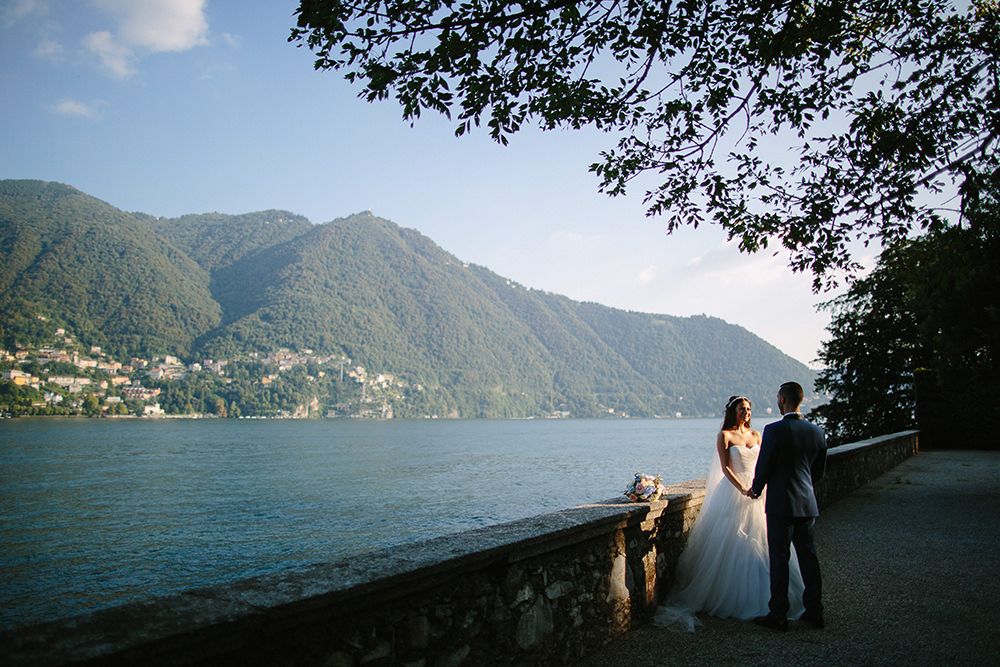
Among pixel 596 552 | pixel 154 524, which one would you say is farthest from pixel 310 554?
pixel 596 552

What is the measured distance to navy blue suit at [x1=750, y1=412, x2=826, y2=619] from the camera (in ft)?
14.8

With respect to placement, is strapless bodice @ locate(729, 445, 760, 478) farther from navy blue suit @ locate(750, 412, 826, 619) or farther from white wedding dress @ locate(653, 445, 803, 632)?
navy blue suit @ locate(750, 412, 826, 619)

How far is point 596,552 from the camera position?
13.4ft

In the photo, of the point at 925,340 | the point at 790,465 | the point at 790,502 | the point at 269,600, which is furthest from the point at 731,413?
the point at 925,340

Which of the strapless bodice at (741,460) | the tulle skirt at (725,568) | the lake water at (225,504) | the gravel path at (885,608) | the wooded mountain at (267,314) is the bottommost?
the lake water at (225,504)

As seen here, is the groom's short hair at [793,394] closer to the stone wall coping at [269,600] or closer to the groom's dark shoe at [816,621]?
the groom's dark shoe at [816,621]

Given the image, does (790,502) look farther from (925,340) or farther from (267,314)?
(267,314)

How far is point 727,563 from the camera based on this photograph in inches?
193

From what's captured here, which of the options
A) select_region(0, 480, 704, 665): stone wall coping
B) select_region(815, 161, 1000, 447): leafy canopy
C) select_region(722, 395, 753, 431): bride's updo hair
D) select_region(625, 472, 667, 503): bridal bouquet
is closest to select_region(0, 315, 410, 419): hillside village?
select_region(815, 161, 1000, 447): leafy canopy

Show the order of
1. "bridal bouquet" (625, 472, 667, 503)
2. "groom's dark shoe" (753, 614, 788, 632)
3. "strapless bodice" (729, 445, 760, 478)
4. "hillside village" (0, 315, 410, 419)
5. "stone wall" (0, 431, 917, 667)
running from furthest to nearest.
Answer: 1. "hillside village" (0, 315, 410, 419)
2. "strapless bodice" (729, 445, 760, 478)
3. "bridal bouquet" (625, 472, 667, 503)
4. "groom's dark shoe" (753, 614, 788, 632)
5. "stone wall" (0, 431, 917, 667)

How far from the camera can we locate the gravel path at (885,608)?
398 centimetres

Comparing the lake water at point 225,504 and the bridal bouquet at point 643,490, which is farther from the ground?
the bridal bouquet at point 643,490

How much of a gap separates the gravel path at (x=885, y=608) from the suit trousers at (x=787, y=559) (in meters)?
0.17

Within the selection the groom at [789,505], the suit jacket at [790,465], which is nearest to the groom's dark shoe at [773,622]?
the groom at [789,505]
